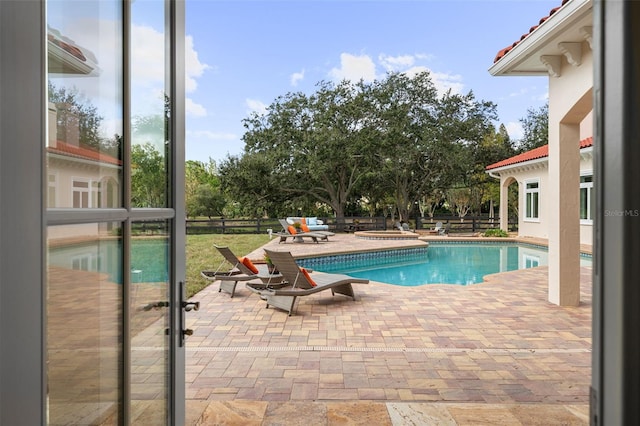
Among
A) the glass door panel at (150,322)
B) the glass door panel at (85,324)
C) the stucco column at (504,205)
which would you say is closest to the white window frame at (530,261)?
the stucco column at (504,205)

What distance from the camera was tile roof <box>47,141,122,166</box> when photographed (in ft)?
2.81

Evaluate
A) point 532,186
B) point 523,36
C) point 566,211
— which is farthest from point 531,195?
point 523,36

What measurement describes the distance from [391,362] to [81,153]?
10.6ft

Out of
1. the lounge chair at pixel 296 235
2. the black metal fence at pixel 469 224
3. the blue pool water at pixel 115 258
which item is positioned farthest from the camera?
the black metal fence at pixel 469 224

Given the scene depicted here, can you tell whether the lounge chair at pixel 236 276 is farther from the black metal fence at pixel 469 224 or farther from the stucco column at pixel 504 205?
the black metal fence at pixel 469 224

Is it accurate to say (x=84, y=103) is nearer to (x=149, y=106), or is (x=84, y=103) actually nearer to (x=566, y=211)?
(x=149, y=106)

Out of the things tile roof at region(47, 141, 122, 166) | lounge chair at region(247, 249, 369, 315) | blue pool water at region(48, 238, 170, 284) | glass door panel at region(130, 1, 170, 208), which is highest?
glass door panel at region(130, 1, 170, 208)

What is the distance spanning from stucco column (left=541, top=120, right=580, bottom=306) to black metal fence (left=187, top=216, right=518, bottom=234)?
16.2m

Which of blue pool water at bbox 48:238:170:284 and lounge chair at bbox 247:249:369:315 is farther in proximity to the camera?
lounge chair at bbox 247:249:369:315

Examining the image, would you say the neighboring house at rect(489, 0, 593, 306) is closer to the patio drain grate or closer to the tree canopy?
the patio drain grate

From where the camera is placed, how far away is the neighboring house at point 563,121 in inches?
196

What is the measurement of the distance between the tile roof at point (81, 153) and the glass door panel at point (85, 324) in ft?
0.52

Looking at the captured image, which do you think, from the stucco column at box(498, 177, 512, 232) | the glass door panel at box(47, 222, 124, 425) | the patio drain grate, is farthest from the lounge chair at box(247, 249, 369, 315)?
the stucco column at box(498, 177, 512, 232)
